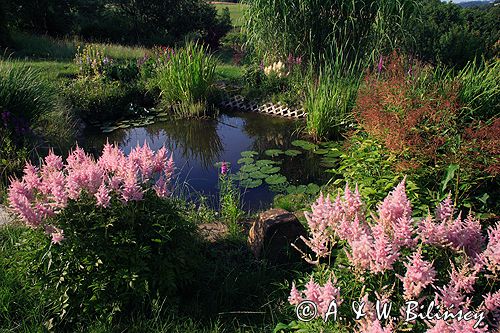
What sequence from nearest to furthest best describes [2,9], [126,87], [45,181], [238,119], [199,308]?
1. [45,181]
2. [199,308]
3. [238,119]
4. [126,87]
5. [2,9]

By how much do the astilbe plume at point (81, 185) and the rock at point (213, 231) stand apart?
3.23ft

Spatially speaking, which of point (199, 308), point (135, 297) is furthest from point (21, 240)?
point (199, 308)

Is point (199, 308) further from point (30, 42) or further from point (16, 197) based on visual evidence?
point (30, 42)

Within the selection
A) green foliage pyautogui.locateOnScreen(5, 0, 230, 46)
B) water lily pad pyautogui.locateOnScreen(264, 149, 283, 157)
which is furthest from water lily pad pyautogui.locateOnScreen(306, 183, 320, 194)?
green foliage pyautogui.locateOnScreen(5, 0, 230, 46)

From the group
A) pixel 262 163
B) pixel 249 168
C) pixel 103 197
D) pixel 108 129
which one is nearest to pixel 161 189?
pixel 103 197

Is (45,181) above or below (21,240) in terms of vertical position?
above

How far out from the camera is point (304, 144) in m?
6.79

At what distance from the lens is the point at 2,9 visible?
14.2m

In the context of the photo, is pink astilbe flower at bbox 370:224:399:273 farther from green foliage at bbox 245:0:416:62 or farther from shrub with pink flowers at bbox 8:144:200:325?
green foliage at bbox 245:0:416:62

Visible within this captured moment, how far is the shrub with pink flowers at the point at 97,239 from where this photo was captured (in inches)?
92.0

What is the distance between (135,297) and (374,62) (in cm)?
613

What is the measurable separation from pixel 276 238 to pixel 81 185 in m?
1.47

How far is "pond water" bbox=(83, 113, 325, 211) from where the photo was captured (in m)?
5.44

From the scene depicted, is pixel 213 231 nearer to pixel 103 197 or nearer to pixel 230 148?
pixel 103 197
